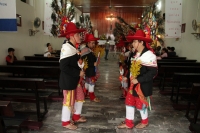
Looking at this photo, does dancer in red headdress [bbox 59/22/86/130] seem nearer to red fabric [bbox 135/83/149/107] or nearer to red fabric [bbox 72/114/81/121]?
red fabric [bbox 72/114/81/121]

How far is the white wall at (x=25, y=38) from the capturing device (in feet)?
17.5

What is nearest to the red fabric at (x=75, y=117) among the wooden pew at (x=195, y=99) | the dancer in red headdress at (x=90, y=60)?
the dancer in red headdress at (x=90, y=60)

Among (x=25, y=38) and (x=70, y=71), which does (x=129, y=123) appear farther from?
(x=25, y=38)

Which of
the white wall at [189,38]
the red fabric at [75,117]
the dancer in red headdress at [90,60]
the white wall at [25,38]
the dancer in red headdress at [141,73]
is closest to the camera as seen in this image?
the dancer in red headdress at [141,73]

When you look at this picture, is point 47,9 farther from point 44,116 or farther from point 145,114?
point 145,114

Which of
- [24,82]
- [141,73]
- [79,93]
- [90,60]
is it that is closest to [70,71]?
[79,93]

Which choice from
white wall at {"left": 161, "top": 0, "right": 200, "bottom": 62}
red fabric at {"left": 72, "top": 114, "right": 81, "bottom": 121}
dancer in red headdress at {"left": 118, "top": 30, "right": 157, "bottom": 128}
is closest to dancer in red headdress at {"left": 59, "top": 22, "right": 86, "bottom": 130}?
red fabric at {"left": 72, "top": 114, "right": 81, "bottom": 121}

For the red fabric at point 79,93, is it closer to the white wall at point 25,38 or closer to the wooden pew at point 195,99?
the wooden pew at point 195,99

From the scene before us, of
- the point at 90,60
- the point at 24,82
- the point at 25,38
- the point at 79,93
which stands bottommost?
the point at 79,93

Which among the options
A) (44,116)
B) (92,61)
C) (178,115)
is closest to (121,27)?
→ (92,61)

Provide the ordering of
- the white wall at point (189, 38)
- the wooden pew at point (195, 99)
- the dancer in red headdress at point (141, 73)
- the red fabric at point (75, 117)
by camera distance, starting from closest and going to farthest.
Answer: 1. the dancer in red headdress at point (141, 73)
2. the wooden pew at point (195, 99)
3. the red fabric at point (75, 117)
4. the white wall at point (189, 38)

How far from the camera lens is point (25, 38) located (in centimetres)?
661

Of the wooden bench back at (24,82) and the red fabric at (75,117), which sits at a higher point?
the wooden bench back at (24,82)

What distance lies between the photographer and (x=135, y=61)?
94.8 inches
